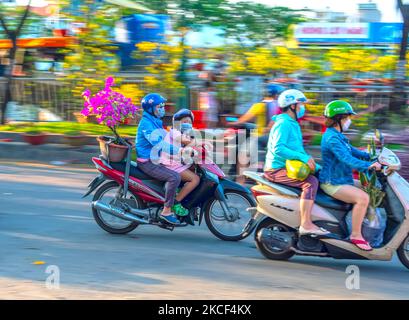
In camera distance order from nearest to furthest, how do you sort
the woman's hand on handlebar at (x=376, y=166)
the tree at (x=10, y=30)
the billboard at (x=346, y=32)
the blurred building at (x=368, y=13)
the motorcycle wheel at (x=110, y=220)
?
the woman's hand on handlebar at (x=376, y=166), the motorcycle wheel at (x=110, y=220), the tree at (x=10, y=30), the billboard at (x=346, y=32), the blurred building at (x=368, y=13)

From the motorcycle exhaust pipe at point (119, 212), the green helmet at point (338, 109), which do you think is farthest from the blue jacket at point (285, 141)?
the motorcycle exhaust pipe at point (119, 212)

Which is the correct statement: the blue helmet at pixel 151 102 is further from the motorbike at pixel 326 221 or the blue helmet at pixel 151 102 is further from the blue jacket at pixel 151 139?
the motorbike at pixel 326 221

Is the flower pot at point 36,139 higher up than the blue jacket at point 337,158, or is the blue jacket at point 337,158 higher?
the blue jacket at point 337,158

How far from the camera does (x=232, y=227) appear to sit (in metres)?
8.23

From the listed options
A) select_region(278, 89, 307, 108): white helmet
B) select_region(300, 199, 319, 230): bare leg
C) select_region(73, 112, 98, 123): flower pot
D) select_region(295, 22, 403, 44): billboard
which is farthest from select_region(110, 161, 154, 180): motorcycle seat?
select_region(295, 22, 403, 44): billboard

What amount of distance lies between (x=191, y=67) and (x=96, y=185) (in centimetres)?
834

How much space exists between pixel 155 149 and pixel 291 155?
1777 mm

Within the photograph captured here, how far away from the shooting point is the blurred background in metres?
14.2

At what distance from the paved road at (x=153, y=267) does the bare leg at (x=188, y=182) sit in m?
0.53

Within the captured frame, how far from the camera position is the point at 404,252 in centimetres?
687

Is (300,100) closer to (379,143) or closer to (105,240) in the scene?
(379,143)

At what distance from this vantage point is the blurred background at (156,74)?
14234 millimetres

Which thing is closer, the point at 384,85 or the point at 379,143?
the point at 379,143
